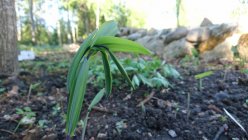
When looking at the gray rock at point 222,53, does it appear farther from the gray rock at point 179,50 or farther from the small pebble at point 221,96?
the small pebble at point 221,96

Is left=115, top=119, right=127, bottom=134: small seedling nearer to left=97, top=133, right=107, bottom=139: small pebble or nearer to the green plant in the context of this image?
left=97, top=133, right=107, bottom=139: small pebble

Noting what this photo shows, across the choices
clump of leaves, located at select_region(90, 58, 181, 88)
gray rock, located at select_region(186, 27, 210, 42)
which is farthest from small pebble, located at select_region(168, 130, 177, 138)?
gray rock, located at select_region(186, 27, 210, 42)

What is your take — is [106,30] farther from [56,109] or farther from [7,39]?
[7,39]

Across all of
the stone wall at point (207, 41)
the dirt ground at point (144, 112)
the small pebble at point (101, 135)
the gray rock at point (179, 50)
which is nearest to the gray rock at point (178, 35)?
the stone wall at point (207, 41)

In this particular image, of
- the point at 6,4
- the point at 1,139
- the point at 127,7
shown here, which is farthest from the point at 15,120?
the point at 127,7

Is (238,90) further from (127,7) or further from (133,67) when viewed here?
(127,7)
